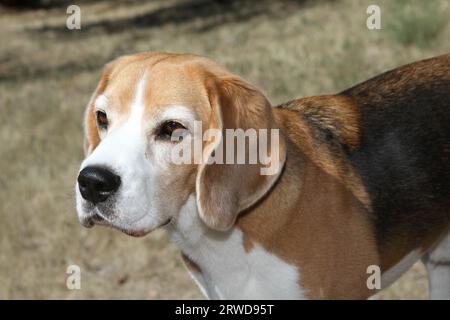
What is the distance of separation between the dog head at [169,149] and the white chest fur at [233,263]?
0.64 feet

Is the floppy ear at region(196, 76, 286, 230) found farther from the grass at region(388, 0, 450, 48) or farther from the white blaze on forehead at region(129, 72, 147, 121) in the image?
the grass at region(388, 0, 450, 48)

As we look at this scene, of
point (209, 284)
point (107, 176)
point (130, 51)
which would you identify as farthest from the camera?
point (130, 51)

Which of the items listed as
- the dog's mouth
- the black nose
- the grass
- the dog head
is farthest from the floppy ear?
the grass

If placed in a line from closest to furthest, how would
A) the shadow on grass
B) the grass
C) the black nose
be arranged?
the black nose
the grass
the shadow on grass

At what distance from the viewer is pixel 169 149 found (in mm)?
3291

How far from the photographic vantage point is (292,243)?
3.49m

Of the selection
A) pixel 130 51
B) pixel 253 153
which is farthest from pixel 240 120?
pixel 130 51

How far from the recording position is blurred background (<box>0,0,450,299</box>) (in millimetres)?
5934

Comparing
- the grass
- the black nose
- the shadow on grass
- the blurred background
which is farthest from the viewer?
the shadow on grass

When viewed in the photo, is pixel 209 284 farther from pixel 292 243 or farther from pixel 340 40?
pixel 340 40

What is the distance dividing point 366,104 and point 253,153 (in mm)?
870

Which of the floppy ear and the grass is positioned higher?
the grass

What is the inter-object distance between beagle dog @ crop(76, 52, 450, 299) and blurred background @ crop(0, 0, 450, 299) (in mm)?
1572

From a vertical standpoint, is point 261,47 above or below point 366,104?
above
